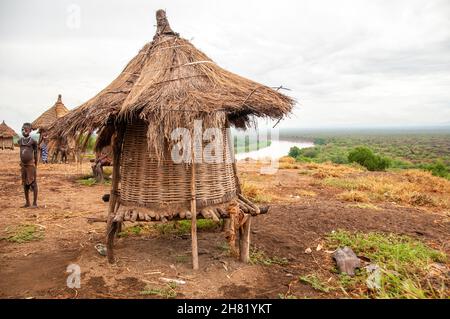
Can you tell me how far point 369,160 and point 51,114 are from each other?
19.0 meters

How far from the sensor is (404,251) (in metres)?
5.38

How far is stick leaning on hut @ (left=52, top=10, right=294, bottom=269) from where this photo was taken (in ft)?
14.1

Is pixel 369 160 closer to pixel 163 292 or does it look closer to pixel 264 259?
pixel 264 259

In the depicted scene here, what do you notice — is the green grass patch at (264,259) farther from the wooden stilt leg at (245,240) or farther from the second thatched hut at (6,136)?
the second thatched hut at (6,136)

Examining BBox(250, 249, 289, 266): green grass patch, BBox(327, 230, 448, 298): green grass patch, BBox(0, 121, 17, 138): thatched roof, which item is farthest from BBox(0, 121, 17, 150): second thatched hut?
BBox(327, 230, 448, 298): green grass patch

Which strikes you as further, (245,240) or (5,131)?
(5,131)

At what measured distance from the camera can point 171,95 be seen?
14.5ft

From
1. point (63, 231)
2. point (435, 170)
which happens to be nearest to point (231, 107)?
point (63, 231)

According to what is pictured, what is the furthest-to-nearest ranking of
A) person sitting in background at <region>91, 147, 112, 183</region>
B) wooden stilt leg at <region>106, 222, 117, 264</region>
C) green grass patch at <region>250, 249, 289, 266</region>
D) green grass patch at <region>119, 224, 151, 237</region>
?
person sitting in background at <region>91, 147, 112, 183</region> < green grass patch at <region>119, 224, 151, 237</region> < green grass patch at <region>250, 249, 289, 266</region> < wooden stilt leg at <region>106, 222, 117, 264</region>

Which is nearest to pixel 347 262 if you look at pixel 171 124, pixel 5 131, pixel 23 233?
pixel 171 124

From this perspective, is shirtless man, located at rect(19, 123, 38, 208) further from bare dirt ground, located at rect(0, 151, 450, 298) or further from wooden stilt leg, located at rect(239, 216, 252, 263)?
wooden stilt leg, located at rect(239, 216, 252, 263)

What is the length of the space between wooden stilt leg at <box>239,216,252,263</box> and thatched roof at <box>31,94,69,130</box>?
17.5 meters
